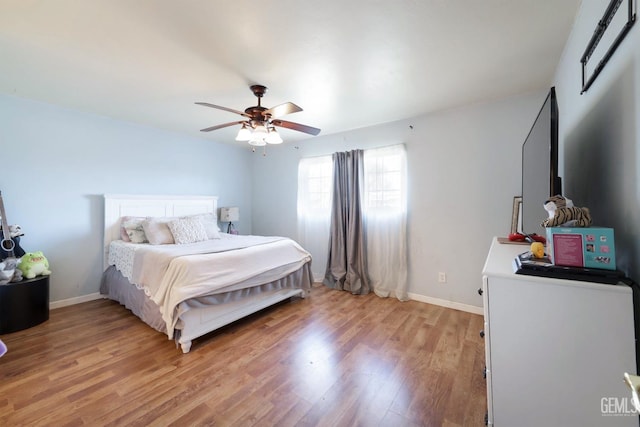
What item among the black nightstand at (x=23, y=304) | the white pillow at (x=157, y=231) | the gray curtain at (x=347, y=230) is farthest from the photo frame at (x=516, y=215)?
the black nightstand at (x=23, y=304)

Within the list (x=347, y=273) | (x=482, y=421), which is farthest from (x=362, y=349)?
(x=347, y=273)

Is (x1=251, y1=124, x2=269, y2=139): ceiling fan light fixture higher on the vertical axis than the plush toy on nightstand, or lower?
higher

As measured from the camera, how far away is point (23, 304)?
2.34 m

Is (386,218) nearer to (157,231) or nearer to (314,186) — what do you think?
(314,186)

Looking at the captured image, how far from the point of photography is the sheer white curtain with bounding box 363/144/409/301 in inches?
126

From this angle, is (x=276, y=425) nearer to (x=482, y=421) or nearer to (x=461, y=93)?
(x=482, y=421)

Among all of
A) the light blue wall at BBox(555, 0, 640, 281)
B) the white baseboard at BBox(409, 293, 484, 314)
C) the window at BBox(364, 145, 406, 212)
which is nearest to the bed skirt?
the window at BBox(364, 145, 406, 212)

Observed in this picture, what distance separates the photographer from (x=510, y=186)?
2.57m

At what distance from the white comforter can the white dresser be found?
197cm

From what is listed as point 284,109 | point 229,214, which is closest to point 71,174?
point 229,214

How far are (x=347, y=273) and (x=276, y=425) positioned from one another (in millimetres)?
2279

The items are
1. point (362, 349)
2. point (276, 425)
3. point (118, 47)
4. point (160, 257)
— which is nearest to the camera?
point (276, 425)

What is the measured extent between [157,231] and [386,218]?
293cm

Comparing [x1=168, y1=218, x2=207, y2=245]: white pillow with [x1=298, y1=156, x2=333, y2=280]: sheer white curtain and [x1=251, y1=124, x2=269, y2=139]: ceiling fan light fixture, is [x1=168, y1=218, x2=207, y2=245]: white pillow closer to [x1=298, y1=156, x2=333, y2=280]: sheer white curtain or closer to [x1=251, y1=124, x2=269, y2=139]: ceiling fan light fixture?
[x1=298, y1=156, x2=333, y2=280]: sheer white curtain
